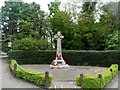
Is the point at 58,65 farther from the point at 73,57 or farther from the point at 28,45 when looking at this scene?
the point at 28,45

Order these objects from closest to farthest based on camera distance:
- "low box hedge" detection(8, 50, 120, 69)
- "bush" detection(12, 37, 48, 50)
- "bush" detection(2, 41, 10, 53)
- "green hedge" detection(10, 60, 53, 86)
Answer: "green hedge" detection(10, 60, 53, 86)
"low box hedge" detection(8, 50, 120, 69)
"bush" detection(12, 37, 48, 50)
"bush" detection(2, 41, 10, 53)

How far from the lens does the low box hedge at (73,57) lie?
13.6 metres

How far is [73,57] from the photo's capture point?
1395cm

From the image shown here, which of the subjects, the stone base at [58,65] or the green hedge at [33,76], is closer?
the green hedge at [33,76]

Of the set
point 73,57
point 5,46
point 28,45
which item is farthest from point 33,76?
point 5,46

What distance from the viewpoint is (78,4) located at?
1711 cm

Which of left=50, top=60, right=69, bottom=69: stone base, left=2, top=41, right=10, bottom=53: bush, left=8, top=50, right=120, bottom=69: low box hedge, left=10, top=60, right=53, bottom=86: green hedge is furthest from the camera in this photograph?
left=2, top=41, right=10, bottom=53: bush

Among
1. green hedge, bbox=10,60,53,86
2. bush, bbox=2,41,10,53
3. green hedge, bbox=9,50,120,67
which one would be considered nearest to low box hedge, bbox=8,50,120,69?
green hedge, bbox=9,50,120,67

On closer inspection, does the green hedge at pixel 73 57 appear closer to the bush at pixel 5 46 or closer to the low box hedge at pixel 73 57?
the low box hedge at pixel 73 57

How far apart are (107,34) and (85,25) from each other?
1.69 m

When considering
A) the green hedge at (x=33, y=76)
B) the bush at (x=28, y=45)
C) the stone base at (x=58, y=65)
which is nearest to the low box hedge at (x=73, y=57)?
the bush at (x=28, y=45)

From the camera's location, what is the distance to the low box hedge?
13562 millimetres

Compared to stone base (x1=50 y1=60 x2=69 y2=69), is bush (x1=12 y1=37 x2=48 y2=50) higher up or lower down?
higher up

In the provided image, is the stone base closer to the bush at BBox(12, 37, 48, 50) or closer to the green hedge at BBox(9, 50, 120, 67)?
the green hedge at BBox(9, 50, 120, 67)
